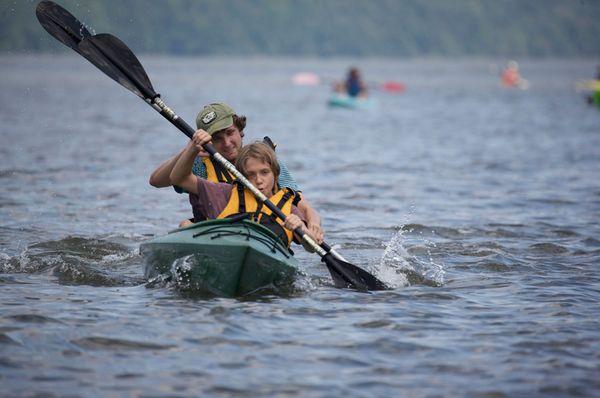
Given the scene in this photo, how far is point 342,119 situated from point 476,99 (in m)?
20.5

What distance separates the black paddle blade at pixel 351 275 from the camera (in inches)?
333

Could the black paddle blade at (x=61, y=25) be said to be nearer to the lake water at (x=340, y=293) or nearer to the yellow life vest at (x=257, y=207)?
the lake water at (x=340, y=293)

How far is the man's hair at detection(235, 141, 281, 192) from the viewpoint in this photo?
7996 millimetres

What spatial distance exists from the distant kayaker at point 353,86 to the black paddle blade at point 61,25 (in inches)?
1191

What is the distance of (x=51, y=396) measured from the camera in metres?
5.69

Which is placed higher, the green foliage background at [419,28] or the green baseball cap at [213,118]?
the green foliage background at [419,28]

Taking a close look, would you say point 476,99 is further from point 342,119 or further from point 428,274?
point 428,274

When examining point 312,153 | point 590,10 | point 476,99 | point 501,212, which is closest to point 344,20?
point 590,10

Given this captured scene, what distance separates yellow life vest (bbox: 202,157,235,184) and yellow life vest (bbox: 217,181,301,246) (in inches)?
12.4

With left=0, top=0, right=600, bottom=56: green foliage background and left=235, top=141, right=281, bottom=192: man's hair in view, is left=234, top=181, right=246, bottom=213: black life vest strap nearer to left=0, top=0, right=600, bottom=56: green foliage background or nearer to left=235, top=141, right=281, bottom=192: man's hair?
left=235, top=141, right=281, bottom=192: man's hair

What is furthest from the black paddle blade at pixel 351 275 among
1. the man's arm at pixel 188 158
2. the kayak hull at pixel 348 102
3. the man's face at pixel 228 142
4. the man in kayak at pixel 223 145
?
the kayak hull at pixel 348 102

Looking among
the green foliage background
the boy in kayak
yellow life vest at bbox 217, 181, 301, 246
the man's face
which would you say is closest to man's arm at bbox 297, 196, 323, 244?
the boy in kayak

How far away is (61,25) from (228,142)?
2186mm

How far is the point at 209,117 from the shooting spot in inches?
322
